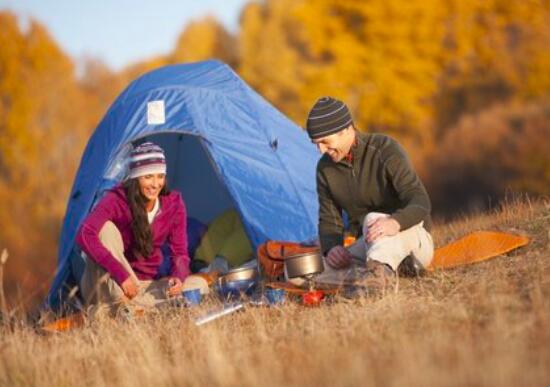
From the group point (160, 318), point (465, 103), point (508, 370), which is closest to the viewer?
point (508, 370)

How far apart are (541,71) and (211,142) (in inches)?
1028

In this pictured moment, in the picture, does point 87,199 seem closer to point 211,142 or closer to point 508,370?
point 211,142

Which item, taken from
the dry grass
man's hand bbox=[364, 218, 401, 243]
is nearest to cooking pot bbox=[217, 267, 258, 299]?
the dry grass

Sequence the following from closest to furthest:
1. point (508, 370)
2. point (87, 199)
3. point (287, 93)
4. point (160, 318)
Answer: point (508, 370) → point (160, 318) → point (87, 199) → point (287, 93)

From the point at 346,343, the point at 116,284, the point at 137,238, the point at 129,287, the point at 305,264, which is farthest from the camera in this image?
the point at 137,238

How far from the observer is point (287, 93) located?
123ft

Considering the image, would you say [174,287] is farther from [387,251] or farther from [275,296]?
[387,251]

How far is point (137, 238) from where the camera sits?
650 cm

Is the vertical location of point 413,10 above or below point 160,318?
above

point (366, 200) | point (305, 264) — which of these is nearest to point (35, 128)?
point (366, 200)

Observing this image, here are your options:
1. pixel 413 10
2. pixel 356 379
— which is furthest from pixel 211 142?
pixel 413 10

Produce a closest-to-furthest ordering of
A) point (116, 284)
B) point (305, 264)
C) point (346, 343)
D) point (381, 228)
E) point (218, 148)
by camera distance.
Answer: point (346, 343) < point (381, 228) < point (305, 264) < point (116, 284) < point (218, 148)

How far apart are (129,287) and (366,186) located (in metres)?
1.74

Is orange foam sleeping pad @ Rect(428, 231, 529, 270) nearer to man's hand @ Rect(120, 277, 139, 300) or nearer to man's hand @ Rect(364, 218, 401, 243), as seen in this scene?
man's hand @ Rect(364, 218, 401, 243)
